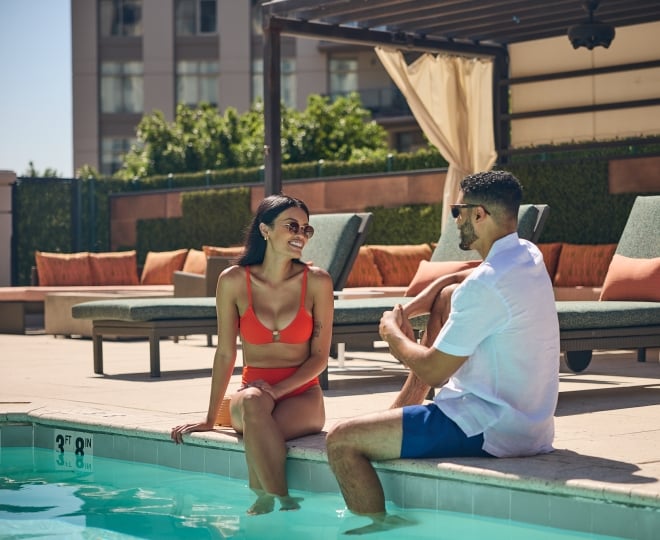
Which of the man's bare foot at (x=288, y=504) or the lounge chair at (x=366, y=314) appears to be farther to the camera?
the lounge chair at (x=366, y=314)

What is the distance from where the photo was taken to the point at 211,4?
149 feet

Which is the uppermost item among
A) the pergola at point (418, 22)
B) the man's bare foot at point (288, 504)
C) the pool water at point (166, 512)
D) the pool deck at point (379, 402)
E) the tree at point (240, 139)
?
the tree at point (240, 139)

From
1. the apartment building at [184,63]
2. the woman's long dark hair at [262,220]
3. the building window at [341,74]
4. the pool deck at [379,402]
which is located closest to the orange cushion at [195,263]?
the pool deck at [379,402]

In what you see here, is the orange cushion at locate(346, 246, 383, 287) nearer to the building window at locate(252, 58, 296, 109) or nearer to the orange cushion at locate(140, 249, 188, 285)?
the orange cushion at locate(140, 249, 188, 285)

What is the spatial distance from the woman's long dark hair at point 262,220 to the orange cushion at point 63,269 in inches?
504

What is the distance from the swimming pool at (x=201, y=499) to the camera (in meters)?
3.94

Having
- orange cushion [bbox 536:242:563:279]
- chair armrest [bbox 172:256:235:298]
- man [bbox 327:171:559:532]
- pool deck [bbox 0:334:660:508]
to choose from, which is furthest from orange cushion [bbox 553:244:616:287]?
man [bbox 327:171:559:532]

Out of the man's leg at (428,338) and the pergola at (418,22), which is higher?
the pergola at (418,22)

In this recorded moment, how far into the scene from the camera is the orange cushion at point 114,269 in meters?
18.0

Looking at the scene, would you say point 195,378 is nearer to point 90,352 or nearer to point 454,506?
point 90,352

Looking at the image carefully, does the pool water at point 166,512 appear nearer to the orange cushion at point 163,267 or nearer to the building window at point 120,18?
the orange cushion at point 163,267

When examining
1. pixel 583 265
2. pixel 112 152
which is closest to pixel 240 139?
pixel 112 152

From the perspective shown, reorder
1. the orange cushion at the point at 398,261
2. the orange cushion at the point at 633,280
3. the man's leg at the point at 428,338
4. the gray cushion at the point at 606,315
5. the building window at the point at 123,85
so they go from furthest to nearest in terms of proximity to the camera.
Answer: the building window at the point at 123,85 < the orange cushion at the point at 398,261 < the orange cushion at the point at 633,280 < the gray cushion at the point at 606,315 < the man's leg at the point at 428,338

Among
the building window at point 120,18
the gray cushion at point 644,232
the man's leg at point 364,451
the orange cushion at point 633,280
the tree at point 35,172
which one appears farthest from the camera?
the tree at point 35,172
